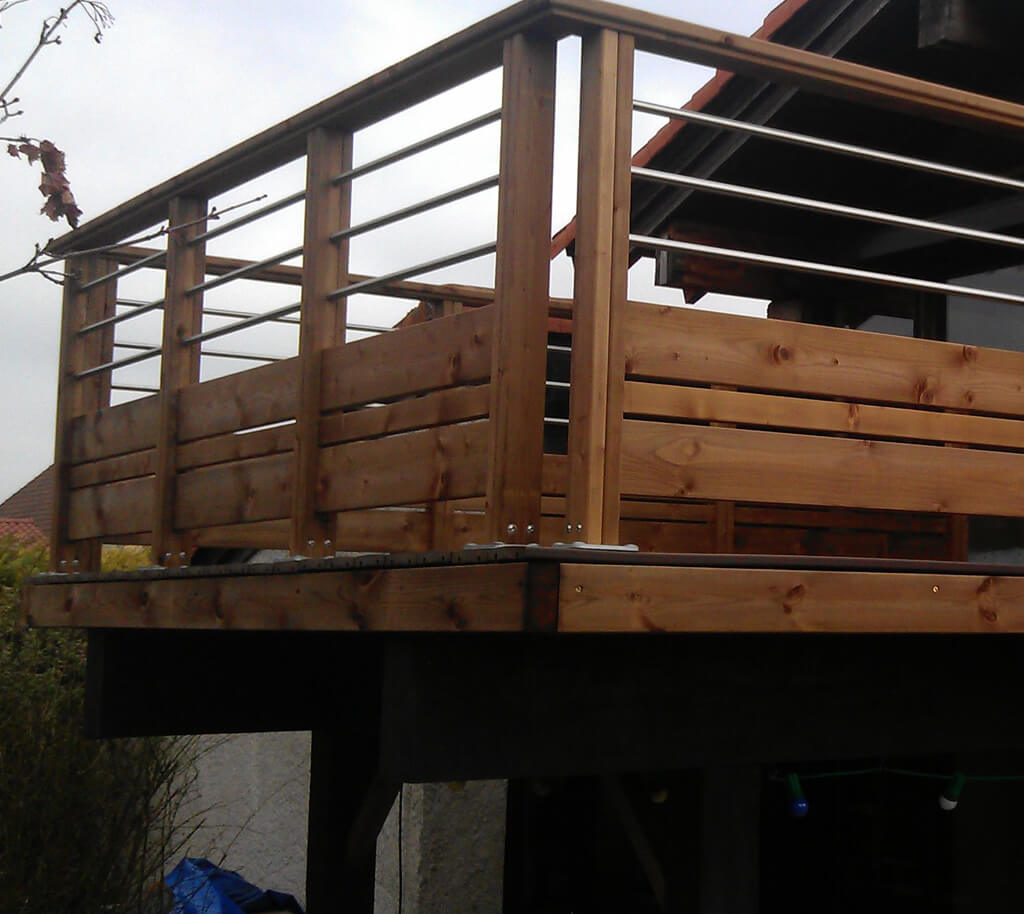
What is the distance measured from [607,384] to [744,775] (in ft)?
4.46

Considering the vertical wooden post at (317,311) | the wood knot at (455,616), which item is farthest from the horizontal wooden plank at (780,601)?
the vertical wooden post at (317,311)

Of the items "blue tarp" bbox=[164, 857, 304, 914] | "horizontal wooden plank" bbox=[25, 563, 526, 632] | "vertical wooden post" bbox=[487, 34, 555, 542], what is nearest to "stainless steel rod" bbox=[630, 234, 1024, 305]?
"vertical wooden post" bbox=[487, 34, 555, 542]

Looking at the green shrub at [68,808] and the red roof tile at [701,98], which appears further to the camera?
the green shrub at [68,808]

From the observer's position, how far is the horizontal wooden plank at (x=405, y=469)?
11.9 feet

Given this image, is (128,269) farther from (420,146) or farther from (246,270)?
(420,146)

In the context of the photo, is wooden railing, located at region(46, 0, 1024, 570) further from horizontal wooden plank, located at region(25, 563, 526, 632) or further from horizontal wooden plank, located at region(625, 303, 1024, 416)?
horizontal wooden plank, located at region(25, 563, 526, 632)

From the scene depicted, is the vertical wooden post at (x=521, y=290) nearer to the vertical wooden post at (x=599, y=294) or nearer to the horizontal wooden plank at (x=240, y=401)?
the vertical wooden post at (x=599, y=294)

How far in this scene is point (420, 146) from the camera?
3893 mm

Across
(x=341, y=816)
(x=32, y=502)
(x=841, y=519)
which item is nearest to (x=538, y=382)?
(x=341, y=816)

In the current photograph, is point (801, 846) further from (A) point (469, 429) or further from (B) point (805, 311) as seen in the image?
(A) point (469, 429)

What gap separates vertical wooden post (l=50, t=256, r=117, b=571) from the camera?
19.6 feet

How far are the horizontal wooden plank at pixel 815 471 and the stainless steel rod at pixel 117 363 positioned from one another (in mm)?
2552

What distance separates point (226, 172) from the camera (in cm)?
509

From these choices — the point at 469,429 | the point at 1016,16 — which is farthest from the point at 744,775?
the point at 1016,16
